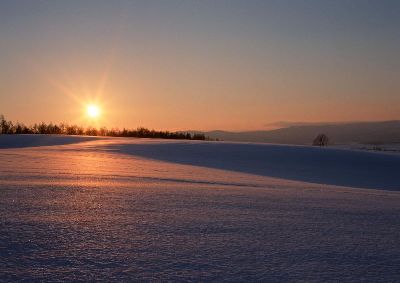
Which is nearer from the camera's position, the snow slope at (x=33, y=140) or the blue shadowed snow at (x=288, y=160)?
the blue shadowed snow at (x=288, y=160)

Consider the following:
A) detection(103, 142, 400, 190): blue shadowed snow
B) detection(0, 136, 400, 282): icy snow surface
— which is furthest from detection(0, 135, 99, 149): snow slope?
detection(0, 136, 400, 282): icy snow surface

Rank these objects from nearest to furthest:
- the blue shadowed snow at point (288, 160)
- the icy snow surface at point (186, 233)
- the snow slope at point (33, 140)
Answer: the icy snow surface at point (186, 233) → the blue shadowed snow at point (288, 160) → the snow slope at point (33, 140)

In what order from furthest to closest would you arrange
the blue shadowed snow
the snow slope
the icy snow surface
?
1. the snow slope
2. the blue shadowed snow
3. the icy snow surface

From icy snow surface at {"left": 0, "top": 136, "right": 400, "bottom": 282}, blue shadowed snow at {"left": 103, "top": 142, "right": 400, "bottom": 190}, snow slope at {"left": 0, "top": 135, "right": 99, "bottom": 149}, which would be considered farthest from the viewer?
snow slope at {"left": 0, "top": 135, "right": 99, "bottom": 149}

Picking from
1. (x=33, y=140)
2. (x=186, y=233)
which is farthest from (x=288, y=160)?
(x=186, y=233)

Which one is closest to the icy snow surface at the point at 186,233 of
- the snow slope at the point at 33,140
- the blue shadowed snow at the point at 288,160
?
→ the blue shadowed snow at the point at 288,160

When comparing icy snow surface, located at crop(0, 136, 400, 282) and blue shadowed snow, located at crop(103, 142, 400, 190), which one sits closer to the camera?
icy snow surface, located at crop(0, 136, 400, 282)

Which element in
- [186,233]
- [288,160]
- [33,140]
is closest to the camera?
[186,233]

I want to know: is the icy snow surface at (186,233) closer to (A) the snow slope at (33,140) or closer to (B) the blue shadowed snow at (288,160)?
(B) the blue shadowed snow at (288,160)

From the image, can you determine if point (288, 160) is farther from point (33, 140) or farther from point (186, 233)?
point (186, 233)

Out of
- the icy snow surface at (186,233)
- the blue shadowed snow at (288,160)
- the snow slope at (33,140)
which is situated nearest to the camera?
the icy snow surface at (186,233)

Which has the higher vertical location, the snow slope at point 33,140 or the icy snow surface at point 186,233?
the snow slope at point 33,140

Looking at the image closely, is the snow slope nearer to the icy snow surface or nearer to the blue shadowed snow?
the blue shadowed snow

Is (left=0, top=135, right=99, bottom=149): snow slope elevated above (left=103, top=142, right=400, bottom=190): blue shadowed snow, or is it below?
above
